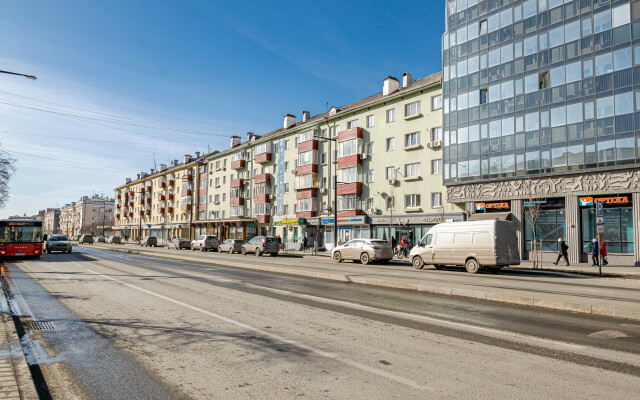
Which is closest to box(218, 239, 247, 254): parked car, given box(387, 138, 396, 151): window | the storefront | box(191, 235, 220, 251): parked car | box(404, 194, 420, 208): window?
box(191, 235, 220, 251): parked car

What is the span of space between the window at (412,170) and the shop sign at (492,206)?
6107 mm

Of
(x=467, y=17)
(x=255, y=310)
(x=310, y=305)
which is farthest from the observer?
(x=467, y=17)

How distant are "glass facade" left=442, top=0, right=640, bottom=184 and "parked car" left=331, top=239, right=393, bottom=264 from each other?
10.6m

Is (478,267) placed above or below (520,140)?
below

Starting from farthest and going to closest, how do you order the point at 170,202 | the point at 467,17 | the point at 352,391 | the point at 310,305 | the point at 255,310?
1. the point at 170,202
2. the point at 467,17
3. the point at 310,305
4. the point at 255,310
5. the point at 352,391

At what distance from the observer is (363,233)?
39.8 meters

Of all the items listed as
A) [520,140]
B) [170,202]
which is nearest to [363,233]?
[520,140]

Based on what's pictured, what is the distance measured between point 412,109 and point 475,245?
812 inches

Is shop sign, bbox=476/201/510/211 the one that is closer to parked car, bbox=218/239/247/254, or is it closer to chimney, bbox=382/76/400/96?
chimney, bbox=382/76/400/96

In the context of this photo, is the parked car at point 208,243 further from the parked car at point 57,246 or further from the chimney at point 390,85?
the chimney at point 390,85

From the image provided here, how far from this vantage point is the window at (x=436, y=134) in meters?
34.5

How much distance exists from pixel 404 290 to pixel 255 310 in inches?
205

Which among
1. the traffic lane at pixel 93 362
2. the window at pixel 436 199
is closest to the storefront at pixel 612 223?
the window at pixel 436 199

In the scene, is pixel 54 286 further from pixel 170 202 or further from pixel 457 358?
pixel 170 202
